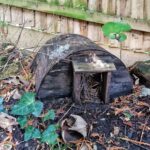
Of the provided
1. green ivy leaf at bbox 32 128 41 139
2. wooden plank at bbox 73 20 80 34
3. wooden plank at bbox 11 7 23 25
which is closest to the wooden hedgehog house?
green ivy leaf at bbox 32 128 41 139

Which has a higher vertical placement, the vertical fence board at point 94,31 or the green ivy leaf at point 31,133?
the vertical fence board at point 94,31

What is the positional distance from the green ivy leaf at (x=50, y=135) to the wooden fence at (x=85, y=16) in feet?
3.80

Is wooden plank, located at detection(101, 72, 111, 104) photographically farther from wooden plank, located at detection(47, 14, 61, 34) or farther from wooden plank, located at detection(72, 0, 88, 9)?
wooden plank, located at detection(47, 14, 61, 34)

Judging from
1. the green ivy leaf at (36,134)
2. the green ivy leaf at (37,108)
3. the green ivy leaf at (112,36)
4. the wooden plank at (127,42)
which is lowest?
the green ivy leaf at (36,134)

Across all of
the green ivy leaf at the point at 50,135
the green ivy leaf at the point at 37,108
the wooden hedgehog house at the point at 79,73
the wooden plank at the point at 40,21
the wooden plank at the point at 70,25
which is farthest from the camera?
the wooden plank at the point at 40,21

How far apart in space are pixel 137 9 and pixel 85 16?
510mm

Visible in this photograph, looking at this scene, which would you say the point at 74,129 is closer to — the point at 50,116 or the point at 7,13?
the point at 50,116

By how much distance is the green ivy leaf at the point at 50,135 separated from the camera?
2789 mm

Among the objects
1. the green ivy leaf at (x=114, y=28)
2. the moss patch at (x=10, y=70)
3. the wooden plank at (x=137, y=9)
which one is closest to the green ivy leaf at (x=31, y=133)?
the moss patch at (x=10, y=70)

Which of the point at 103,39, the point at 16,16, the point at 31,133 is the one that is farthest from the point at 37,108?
the point at 16,16

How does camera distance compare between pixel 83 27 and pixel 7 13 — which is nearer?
pixel 83 27

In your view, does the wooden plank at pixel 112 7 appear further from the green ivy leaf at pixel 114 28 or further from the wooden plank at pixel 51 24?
the wooden plank at pixel 51 24

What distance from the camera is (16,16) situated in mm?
4297

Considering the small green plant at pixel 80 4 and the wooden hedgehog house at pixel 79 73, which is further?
the small green plant at pixel 80 4
